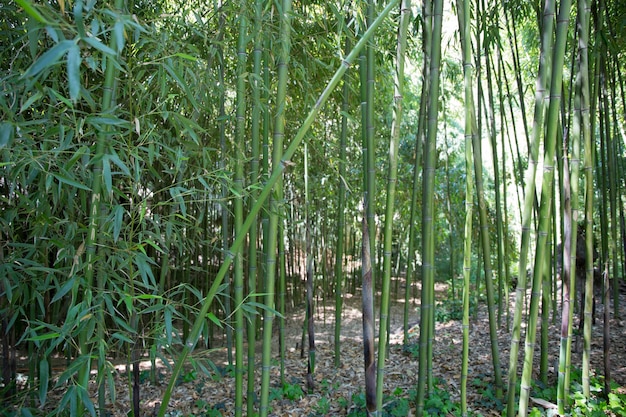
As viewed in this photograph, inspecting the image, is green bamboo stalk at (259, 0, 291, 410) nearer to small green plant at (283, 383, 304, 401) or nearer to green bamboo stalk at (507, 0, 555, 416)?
green bamboo stalk at (507, 0, 555, 416)

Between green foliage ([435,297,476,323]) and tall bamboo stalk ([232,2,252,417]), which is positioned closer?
tall bamboo stalk ([232,2,252,417])

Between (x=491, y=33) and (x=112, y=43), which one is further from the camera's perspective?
(x=491, y=33)

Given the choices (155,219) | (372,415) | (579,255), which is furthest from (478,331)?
(155,219)

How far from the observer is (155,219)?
1.51 meters

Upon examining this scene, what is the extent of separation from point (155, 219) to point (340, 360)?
2.49 meters

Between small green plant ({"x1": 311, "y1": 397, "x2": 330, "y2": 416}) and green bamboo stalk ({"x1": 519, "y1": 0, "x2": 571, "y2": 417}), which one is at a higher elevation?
green bamboo stalk ({"x1": 519, "y1": 0, "x2": 571, "y2": 417})

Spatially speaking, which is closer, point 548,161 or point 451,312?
point 548,161

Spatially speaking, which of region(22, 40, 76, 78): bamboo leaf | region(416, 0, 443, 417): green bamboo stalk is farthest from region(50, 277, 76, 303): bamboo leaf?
region(416, 0, 443, 417): green bamboo stalk

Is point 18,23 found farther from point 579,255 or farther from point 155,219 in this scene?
point 579,255

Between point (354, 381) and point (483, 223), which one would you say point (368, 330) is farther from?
point (354, 381)

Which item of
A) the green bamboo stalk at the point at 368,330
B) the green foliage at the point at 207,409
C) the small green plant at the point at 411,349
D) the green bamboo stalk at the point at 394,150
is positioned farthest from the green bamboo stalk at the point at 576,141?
the green foliage at the point at 207,409

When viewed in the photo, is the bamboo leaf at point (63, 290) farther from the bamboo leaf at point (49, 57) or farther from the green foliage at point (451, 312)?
the green foliage at point (451, 312)

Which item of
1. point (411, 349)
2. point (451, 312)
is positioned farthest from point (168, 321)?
point (451, 312)

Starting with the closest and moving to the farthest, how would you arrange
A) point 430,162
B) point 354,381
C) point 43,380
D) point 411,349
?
point 43,380 → point 430,162 → point 354,381 → point 411,349
